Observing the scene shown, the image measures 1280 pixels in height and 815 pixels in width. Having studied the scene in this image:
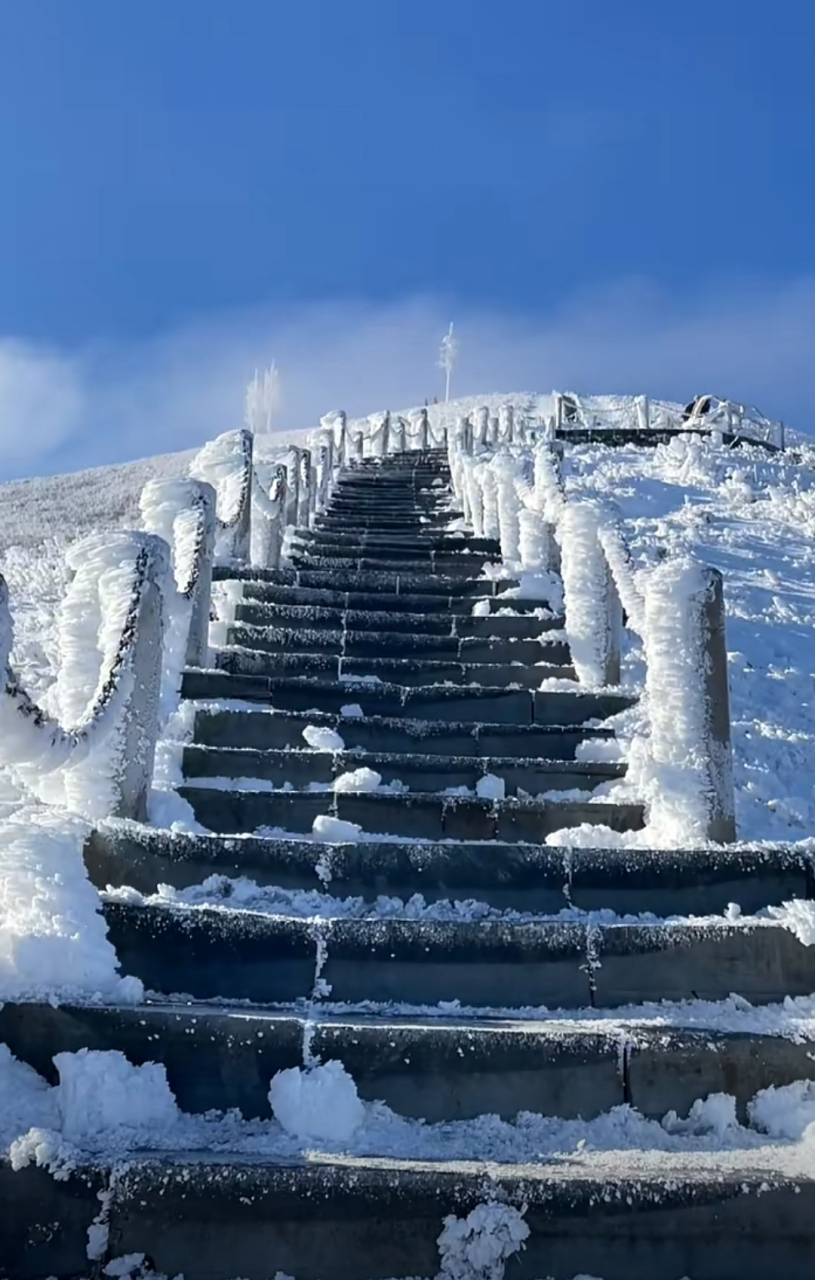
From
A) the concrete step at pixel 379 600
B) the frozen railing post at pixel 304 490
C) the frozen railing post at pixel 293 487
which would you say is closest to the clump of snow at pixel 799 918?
the concrete step at pixel 379 600

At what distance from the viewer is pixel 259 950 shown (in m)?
3.73

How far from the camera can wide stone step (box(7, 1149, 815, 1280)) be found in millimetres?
2711

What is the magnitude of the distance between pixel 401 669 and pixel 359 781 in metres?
1.92

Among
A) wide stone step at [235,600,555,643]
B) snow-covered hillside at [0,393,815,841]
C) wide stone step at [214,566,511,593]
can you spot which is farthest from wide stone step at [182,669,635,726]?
wide stone step at [214,566,511,593]

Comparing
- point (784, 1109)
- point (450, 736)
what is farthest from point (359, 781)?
point (784, 1109)

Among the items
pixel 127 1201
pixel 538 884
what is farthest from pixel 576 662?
pixel 127 1201

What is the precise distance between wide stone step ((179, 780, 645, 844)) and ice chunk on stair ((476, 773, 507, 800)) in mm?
435

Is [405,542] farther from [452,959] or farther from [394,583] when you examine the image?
[452,959]

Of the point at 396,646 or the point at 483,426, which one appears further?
the point at 483,426

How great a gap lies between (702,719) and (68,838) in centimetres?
263

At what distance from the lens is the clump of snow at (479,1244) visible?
107 inches

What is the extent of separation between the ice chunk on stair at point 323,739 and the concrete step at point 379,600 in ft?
7.91

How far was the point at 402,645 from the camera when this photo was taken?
24.6 feet

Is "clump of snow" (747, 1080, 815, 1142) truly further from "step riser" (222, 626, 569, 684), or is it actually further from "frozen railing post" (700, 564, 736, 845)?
"step riser" (222, 626, 569, 684)
